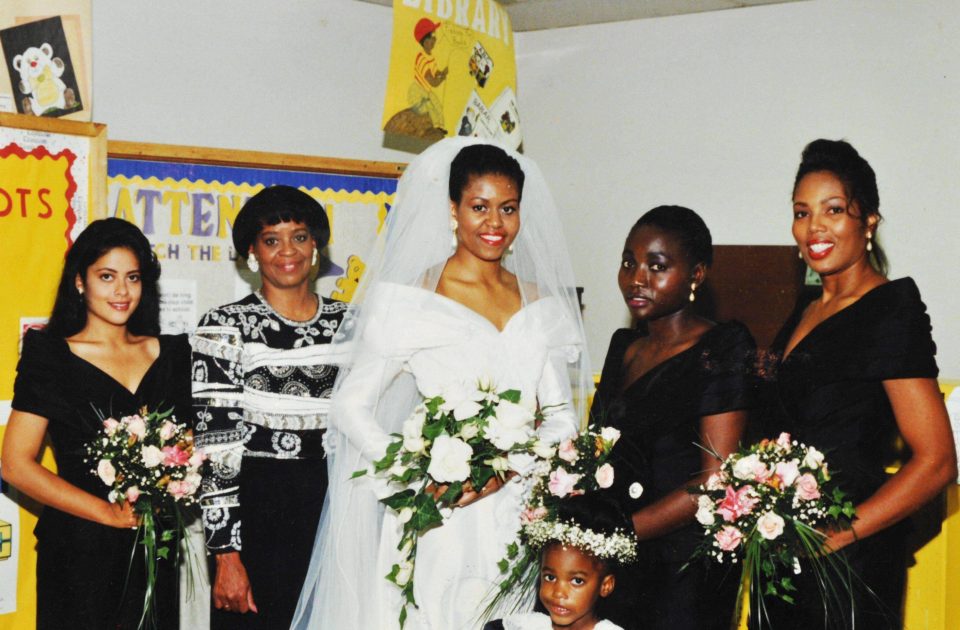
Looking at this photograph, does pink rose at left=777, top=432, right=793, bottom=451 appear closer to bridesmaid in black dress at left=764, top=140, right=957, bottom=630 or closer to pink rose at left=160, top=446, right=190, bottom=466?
bridesmaid in black dress at left=764, top=140, right=957, bottom=630

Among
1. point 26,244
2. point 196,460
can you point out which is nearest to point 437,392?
point 196,460

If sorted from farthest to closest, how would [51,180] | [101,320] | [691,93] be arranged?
[691,93] → [51,180] → [101,320]

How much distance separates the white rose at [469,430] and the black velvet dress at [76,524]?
1122 millimetres

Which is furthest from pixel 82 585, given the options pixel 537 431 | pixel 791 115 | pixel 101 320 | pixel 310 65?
pixel 791 115

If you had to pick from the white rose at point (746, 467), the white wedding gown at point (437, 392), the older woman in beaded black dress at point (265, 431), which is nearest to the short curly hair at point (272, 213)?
the older woman in beaded black dress at point (265, 431)

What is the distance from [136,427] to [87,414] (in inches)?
9.6

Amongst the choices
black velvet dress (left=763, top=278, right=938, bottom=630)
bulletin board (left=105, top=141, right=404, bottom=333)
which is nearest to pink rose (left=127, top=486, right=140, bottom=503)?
bulletin board (left=105, top=141, right=404, bottom=333)

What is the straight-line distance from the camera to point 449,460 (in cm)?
258

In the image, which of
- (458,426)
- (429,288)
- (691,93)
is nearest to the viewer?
(458,426)

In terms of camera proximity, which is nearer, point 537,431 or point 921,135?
point 537,431

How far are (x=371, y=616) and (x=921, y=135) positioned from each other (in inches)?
124

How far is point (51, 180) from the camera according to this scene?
3.75m

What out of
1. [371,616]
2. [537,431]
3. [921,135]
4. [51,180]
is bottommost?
[371,616]

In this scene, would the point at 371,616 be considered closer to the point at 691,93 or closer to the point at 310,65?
the point at 310,65
